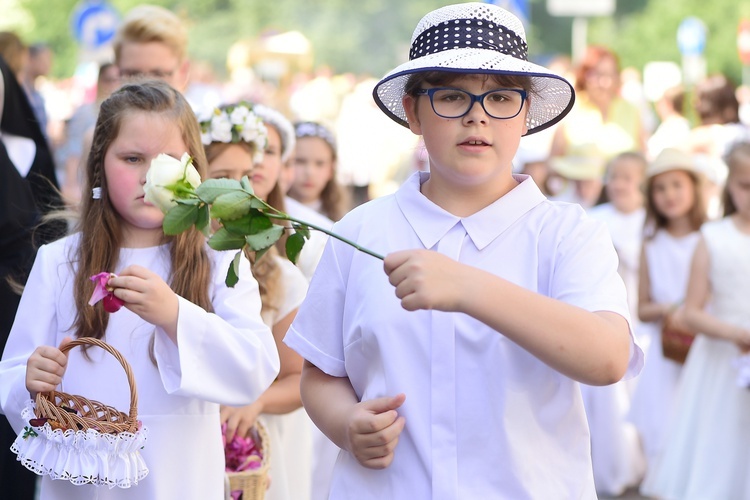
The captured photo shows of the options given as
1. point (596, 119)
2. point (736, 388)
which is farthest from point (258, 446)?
point (596, 119)

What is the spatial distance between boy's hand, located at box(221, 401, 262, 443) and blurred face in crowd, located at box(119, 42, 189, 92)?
7.60ft

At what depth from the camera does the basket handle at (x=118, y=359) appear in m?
3.47

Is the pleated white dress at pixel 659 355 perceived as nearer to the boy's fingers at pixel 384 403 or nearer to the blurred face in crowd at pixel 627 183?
the blurred face in crowd at pixel 627 183

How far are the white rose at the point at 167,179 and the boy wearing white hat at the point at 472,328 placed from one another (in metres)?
0.47

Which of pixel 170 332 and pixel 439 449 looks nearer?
pixel 439 449

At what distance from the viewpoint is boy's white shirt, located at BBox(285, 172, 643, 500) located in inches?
120

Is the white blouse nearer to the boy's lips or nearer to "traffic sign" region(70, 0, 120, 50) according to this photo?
the boy's lips

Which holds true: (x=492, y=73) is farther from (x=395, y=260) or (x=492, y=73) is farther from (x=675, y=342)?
(x=675, y=342)

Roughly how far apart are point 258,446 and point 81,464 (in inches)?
53.5

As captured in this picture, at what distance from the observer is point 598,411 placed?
30.0 ft

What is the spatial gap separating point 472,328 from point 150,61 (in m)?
3.97

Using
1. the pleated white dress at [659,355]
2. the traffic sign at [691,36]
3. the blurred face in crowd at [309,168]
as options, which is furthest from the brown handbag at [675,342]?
the traffic sign at [691,36]

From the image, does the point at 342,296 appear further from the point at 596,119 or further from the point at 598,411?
the point at 596,119

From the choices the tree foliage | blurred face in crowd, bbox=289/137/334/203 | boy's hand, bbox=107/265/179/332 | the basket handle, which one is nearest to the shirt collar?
boy's hand, bbox=107/265/179/332
